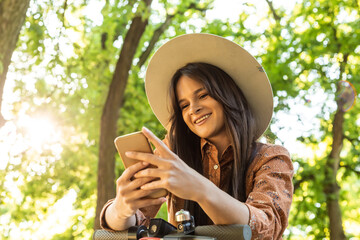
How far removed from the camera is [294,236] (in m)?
8.97

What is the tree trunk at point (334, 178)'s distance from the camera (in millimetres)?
7955

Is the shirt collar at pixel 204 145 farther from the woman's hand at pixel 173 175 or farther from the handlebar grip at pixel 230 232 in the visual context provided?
the handlebar grip at pixel 230 232

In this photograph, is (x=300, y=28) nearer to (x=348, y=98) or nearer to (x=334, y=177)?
(x=348, y=98)

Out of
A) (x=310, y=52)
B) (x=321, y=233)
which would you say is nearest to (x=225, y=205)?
(x=310, y=52)

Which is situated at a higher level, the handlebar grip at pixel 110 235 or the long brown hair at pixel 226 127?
the long brown hair at pixel 226 127

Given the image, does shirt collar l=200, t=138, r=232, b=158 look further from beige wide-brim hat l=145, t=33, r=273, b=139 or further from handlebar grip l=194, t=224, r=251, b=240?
handlebar grip l=194, t=224, r=251, b=240

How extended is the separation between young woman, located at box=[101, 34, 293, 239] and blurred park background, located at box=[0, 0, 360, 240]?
12.3 ft

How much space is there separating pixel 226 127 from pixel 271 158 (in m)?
0.28

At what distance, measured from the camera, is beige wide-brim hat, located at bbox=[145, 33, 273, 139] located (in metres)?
2.26

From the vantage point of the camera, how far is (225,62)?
231 centimetres

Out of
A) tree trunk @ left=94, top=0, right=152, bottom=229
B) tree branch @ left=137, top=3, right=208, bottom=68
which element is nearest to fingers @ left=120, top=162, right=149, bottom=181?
tree trunk @ left=94, top=0, right=152, bottom=229

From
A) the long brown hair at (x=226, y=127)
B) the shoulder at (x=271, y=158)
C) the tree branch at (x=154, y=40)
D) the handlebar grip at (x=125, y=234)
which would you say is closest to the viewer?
the handlebar grip at (x=125, y=234)

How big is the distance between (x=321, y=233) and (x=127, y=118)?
4136mm

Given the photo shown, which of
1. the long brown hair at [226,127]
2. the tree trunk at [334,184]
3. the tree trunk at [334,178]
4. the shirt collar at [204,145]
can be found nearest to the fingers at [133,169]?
the long brown hair at [226,127]
